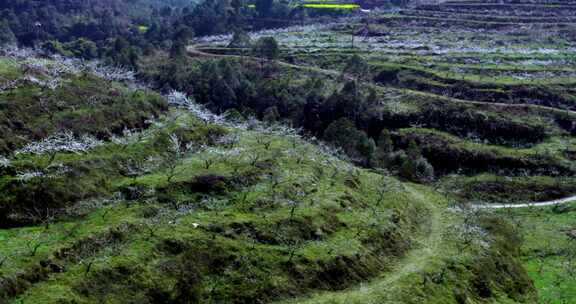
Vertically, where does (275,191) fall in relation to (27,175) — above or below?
below

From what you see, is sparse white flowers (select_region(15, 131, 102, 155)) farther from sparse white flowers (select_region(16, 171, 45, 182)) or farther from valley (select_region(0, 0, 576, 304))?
sparse white flowers (select_region(16, 171, 45, 182))

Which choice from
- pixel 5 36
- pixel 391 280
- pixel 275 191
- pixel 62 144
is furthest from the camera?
pixel 5 36

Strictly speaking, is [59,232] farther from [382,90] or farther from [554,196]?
[382,90]

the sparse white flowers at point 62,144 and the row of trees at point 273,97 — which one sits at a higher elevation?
the sparse white flowers at point 62,144

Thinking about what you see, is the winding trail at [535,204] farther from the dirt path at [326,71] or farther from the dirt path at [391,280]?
the dirt path at [326,71]

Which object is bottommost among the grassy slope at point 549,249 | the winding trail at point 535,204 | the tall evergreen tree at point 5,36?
the winding trail at point 535,204

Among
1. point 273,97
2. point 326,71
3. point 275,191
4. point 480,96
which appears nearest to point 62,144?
point 275,191

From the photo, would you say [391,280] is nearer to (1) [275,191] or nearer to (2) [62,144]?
(1) [275,191]

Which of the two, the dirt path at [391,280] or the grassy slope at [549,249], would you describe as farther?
the grassy slope at [549,249]

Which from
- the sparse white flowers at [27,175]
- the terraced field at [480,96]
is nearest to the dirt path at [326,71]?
the terraced field at [480,96]

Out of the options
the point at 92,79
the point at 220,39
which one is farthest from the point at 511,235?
the point at 220,39
